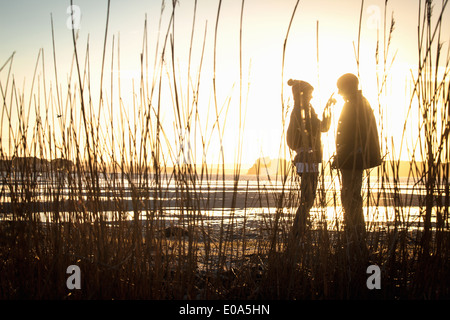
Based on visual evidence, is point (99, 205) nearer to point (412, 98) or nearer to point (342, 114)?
point (412, 98)

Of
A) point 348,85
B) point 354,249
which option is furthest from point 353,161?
point 348,85

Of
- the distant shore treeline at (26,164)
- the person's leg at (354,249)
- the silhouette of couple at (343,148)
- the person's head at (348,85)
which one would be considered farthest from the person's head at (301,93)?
the distant shore treeline at (26,164)

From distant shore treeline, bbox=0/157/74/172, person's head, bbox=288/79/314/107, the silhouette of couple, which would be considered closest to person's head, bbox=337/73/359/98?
the silhouette of couple

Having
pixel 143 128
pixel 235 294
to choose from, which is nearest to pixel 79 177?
pixel 143 128

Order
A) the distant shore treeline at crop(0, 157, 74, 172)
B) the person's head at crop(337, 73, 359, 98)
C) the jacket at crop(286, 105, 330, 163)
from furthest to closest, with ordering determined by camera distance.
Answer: the person's head at crop(337, 73, 359, 98)
the distant shore treeline at crop(0, 157, 74, 172)
the jacket at crop(286, 105, 330, 163)

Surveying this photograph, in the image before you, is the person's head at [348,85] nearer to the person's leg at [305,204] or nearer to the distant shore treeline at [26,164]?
the person's leg at [305,204]

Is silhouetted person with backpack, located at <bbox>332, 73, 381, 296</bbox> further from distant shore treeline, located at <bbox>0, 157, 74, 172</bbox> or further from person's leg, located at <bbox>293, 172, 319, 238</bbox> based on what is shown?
distant shore treeline, located at <bbox>0, 157, 74, 172</bbox>

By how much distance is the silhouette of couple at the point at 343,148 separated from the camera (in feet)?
4.06

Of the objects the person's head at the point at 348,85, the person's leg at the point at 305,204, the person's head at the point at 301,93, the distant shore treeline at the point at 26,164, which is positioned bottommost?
the person's leg at the point at 305,204

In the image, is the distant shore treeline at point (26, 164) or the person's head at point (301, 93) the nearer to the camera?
the person's head at point (301, 93)

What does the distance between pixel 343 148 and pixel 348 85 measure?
34 centimetres

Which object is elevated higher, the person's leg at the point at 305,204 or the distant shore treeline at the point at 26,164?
the distant shore treeline at the point at 26,164

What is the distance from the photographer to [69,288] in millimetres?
1092

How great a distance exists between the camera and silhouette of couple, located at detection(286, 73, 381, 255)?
124 cm
